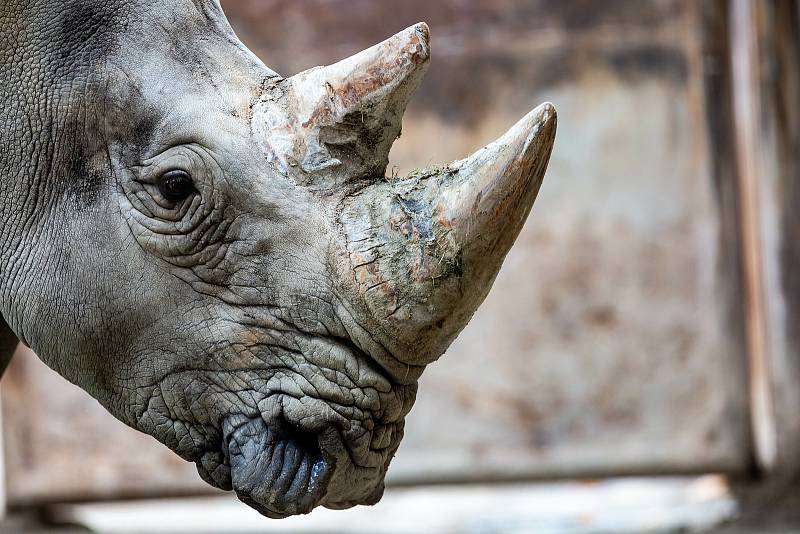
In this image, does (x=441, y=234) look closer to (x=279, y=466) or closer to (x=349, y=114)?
(x=349, y=114)

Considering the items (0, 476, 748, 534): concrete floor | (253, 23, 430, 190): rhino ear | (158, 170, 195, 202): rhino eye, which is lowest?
(0, 476, 748, 534): concrete floor

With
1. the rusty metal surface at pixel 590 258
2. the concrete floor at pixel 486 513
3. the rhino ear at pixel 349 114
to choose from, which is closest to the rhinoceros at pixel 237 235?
the rhino ear at pixel 349 114

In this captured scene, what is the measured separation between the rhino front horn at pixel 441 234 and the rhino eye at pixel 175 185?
41 centimetres

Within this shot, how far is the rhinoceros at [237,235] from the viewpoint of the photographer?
114 inches

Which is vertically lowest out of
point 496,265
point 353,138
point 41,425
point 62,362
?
point 41,425

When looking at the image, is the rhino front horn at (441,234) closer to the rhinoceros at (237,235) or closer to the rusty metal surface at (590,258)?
the rhinoceros at (237,235)

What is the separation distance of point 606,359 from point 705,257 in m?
0.81

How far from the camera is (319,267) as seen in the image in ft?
9.74

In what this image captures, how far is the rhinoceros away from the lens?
2889 mm

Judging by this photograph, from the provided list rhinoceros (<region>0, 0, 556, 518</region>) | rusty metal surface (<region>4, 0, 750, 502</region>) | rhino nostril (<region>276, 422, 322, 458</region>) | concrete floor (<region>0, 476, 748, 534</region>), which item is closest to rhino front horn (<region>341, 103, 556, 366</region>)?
rhinoceros (<region>0, 0, 556, 518</region>)

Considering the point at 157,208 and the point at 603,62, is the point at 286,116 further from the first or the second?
the point at 603,62

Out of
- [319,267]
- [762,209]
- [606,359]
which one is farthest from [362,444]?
[762,209]

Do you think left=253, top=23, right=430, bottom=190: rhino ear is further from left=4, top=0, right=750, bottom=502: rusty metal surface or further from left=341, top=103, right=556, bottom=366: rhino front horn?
left=4, top=0, right=750, bottom=502: rusty metal surface

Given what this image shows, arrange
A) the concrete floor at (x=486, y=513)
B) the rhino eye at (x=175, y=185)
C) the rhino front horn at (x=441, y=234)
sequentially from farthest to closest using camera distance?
the concrete floor at (x=486, y=513) < the rhino eye at (x=175, y=185) < the rhino front horn at (x=441, y=234)
